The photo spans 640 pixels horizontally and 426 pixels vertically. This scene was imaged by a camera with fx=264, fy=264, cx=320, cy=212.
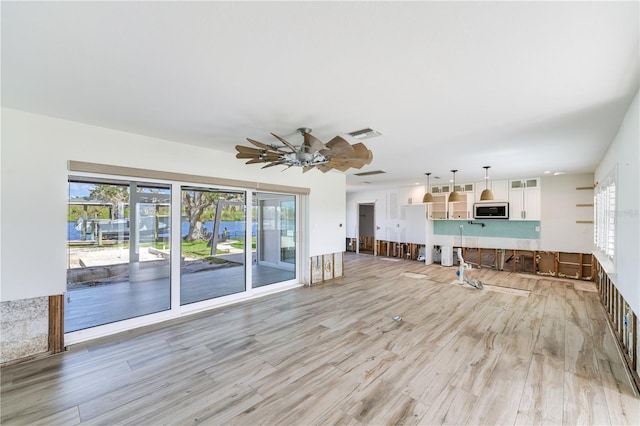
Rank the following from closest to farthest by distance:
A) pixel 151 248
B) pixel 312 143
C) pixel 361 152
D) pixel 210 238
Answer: pixel 312 143 → pixel 361 152 → pixel 151 248 → pixel 210 238

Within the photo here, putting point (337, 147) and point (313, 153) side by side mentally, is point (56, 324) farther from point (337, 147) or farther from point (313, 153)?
point (337, 147)

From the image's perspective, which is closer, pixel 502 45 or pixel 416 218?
pixel 502 45

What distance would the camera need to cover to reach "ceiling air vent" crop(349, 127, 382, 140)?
331 cm

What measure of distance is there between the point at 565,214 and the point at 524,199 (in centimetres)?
91

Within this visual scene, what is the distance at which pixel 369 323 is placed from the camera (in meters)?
3.77

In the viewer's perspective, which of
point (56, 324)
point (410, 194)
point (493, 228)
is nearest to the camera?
point (56, 324)

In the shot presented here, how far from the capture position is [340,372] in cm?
258

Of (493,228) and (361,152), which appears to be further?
(493,228)

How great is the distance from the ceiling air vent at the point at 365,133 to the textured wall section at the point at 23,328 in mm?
3997

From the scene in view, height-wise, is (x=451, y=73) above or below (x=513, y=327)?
above

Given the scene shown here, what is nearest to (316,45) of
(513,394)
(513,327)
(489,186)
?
(513,394)

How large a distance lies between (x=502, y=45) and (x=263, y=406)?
3.08m

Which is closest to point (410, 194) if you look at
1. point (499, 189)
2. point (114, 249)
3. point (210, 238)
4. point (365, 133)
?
point (499, 189)

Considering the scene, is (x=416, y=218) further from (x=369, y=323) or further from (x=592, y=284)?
(x=369, y=323)
